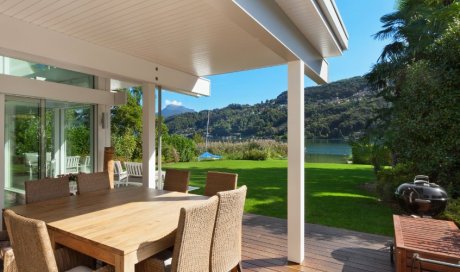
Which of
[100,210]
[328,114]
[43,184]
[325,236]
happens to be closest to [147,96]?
[43,184]

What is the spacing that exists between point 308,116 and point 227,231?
63.1 feet

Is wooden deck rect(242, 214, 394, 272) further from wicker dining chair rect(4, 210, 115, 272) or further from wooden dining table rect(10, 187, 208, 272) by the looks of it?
wicker dining chair rect(4, 210, 115, 272)

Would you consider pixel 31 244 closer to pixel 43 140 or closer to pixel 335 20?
pixel 335 20

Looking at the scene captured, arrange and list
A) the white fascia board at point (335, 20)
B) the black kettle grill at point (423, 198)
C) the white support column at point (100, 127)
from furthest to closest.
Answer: the white support column at point (100, 127)
the white fascia board at point (335, 20)
the black kettle grill at point (423, 198)

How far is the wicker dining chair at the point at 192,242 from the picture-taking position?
78.6 inches

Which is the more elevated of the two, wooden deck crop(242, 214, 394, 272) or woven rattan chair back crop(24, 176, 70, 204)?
woven rattan chair back crop(24, 176, 70, 204)

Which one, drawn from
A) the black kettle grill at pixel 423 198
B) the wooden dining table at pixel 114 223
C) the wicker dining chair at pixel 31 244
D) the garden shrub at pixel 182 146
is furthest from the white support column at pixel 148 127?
the garden shrub at pixel 182 146

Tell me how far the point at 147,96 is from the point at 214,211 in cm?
339

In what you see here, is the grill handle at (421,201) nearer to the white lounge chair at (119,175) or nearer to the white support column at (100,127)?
the white support column at (100,127)

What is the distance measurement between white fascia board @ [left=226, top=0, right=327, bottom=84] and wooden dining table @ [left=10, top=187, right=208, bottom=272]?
6.01 feet

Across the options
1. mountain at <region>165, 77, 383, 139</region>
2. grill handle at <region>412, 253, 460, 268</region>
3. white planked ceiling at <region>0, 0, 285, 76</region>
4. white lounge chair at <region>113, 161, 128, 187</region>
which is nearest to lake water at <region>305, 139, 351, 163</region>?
mountain at <region>165, 77, 383, 139</region>

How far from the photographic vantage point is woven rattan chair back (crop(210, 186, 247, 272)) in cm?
232

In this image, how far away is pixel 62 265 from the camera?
2.32 meters

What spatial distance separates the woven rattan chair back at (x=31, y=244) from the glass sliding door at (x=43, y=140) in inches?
139
